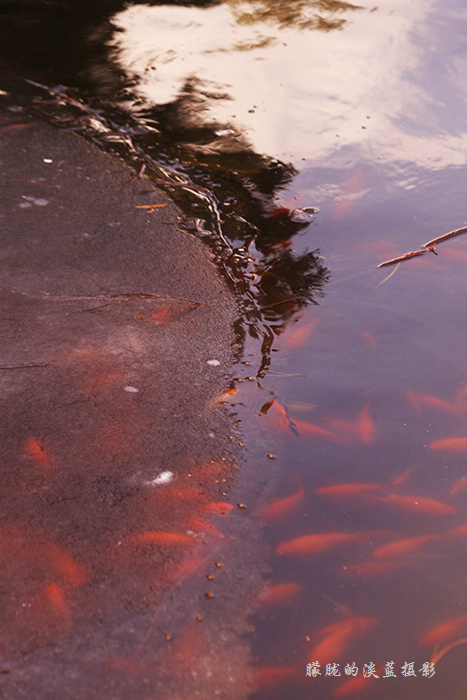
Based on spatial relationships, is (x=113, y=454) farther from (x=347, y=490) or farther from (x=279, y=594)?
(x=347, y=490)

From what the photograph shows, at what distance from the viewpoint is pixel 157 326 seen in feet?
8.79

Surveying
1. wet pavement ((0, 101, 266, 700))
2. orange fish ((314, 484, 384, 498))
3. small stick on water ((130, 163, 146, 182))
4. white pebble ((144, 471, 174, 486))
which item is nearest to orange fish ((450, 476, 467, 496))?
orange fish ((314, 484, 384, 498))

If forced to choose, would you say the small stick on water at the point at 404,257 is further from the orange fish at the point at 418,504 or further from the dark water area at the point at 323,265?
the orange fish at the point at 418,504

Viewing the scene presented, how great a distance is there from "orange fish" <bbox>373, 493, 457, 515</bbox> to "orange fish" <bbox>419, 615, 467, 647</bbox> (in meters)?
0.37

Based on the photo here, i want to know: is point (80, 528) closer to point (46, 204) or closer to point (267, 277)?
point (267, 277)

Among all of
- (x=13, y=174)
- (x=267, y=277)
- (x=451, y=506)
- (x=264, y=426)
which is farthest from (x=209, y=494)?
(x=13, y=174)

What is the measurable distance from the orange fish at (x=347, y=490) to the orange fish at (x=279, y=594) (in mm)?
369

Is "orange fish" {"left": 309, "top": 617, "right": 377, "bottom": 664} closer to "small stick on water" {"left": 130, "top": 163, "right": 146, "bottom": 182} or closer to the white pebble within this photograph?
the white pebble

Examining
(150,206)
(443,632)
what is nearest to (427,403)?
(443,632)

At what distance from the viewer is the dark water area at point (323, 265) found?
1814 mm

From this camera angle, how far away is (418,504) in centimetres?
211

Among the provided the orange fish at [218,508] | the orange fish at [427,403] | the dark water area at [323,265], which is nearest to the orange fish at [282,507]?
the dark water area at [323,265]

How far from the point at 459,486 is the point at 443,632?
0.57 m

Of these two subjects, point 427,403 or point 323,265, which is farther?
point 323,265
